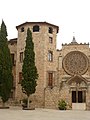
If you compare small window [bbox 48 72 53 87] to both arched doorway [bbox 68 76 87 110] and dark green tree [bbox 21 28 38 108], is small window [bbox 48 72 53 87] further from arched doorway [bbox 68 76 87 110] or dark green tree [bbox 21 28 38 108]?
dark green tree [bbox 21 28 38 108]

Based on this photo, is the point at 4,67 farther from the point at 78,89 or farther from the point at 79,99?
the point at 79,99

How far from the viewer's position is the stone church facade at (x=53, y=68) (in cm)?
3428

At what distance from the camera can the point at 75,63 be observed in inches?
1473

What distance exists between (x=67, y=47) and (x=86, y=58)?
115 inches

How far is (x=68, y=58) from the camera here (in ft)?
123

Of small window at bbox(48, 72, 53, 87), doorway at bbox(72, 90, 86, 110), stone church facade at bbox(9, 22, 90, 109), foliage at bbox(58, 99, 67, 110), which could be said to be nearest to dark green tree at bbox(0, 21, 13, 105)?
stone church facade at bbox(9, 22, 90, 109)

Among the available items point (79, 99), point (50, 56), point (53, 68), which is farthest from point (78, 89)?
point (50, 56)

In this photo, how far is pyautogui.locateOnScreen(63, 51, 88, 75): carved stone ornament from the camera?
37094 mm

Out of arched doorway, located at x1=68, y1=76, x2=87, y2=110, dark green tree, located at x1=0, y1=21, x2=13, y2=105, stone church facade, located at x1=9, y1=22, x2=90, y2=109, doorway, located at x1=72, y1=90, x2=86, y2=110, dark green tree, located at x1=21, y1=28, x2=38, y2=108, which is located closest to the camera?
dark green tree, located at x1=21, y1=28, x2=38, y2=108

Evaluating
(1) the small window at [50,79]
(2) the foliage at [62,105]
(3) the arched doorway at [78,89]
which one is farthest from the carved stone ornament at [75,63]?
(2) the foliage at [62,105]

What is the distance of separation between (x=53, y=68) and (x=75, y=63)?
10.3 ft

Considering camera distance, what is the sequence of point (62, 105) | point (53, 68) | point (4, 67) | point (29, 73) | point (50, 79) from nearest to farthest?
1. point (29, 73)
2. point (62, 105)
3. point (4, 67)
4. point (50, 79)
5. point (53, 68)

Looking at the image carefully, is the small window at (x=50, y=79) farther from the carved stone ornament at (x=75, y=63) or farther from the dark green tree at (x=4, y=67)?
the dark green tree at (x=4, y=67)

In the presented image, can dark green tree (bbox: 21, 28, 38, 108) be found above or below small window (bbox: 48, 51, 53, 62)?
below
